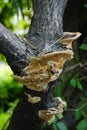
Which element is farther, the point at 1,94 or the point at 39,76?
the point at 1,94

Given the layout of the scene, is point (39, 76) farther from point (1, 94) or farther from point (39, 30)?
point (1, 94)

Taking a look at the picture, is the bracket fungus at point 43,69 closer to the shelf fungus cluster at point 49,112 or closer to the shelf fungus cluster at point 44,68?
the shelf fungus cluster at point 44,68

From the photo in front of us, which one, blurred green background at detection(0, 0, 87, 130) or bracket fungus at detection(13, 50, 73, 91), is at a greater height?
bracket fungus at detection(13, 50, 73, 91)

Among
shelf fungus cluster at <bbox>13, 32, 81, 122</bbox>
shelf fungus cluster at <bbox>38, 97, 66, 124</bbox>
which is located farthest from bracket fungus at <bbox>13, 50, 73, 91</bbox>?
shelf fungus cluster at <bbox>38, 97, 66, 124</bbox>

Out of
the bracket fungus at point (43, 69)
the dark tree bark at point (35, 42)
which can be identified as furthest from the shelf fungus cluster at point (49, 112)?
the bracket fungus at point (43, 69)

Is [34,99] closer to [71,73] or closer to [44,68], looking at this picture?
[44,68]

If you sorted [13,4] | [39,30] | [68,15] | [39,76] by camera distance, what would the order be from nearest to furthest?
[39,76] < [39,30] < [13,4] < [68,15]

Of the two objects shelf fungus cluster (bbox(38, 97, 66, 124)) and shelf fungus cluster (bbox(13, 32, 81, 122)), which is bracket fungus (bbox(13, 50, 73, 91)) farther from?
shelf fungus cluster (bbox(38, 97, 66, 124))

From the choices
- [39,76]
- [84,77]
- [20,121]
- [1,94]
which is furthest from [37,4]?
[1,94]

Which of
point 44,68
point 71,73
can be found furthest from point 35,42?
point 71,73
